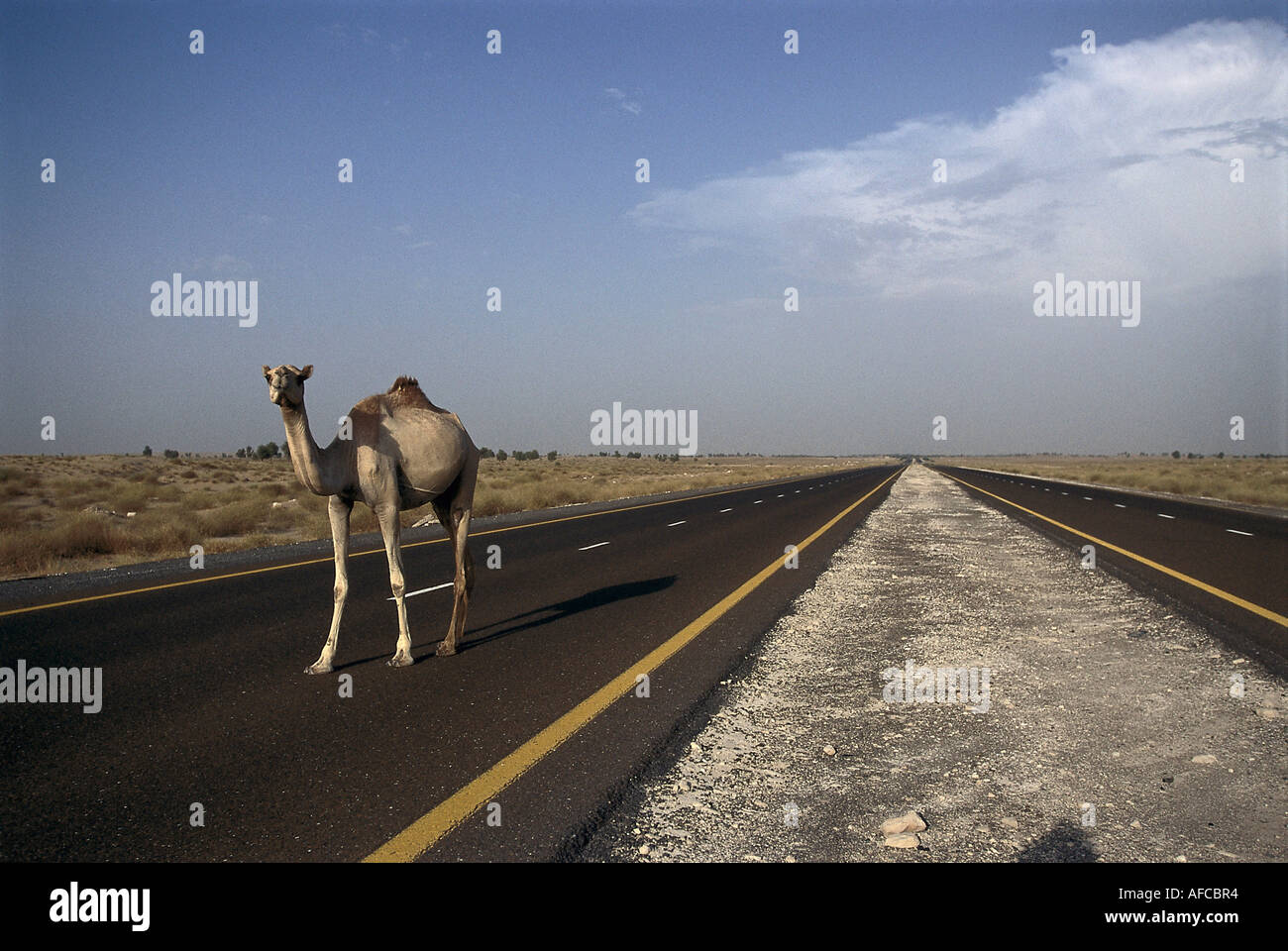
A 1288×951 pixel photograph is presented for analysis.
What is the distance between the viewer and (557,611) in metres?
8.87

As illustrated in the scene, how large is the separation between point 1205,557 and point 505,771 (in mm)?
13664

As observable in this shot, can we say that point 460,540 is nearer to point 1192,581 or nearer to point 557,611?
point 557,611

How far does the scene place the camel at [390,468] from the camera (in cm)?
569

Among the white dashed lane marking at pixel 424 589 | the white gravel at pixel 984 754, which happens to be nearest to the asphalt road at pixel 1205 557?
the white gravel at pixel 984 754

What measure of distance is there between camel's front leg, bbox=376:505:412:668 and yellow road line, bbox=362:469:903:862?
1653mm

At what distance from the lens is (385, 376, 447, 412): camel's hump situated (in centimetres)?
665

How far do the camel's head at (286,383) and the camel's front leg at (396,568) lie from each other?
1009mm

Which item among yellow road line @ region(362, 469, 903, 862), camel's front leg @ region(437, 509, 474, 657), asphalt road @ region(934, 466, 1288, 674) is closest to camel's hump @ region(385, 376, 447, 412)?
camel's front leg @ region(437, 509, 474, 657)

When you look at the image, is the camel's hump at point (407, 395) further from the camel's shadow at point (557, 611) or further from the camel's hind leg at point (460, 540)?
the camel's shadow at point (557, 611)

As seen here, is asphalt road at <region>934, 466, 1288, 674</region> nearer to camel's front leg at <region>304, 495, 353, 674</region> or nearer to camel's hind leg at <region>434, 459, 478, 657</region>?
camel's hind leg at <region>434, 459, 478, 657</region>

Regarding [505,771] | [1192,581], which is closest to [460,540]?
[505,771]

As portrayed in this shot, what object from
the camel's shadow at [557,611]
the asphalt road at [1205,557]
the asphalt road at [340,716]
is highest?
the asphalt road at [340,716]

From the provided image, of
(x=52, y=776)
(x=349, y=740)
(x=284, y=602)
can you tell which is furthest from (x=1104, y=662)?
(x=284, y=602)

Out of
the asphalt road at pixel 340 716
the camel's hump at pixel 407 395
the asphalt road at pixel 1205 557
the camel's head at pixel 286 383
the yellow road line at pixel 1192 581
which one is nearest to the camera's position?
the asphalt road at pixel 340 716
